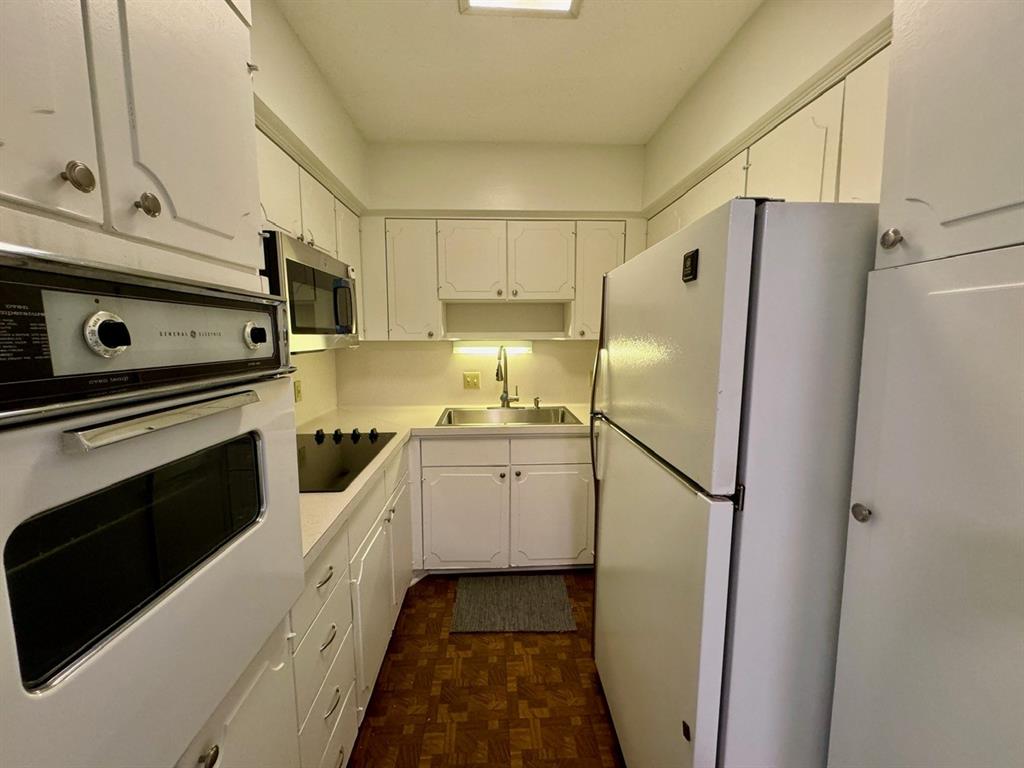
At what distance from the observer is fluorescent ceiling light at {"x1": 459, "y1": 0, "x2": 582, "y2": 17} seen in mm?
1436

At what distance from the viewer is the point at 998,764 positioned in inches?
21.8

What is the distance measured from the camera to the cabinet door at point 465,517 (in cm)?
230

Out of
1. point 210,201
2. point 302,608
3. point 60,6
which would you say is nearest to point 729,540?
point 302,608

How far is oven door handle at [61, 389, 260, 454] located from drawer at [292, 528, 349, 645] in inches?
20.5

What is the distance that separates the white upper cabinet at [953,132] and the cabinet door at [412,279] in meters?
2.16

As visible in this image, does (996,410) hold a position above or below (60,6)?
below

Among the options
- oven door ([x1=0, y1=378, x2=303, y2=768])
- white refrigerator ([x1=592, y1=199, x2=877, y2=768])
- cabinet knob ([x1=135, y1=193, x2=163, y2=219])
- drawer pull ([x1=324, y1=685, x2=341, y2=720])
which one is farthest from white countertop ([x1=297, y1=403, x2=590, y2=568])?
white refrigerator ([x1=592, y1=199, x2=877, y2=768])

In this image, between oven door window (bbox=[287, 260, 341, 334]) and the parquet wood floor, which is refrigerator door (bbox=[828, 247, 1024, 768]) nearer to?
the parquet wood floor

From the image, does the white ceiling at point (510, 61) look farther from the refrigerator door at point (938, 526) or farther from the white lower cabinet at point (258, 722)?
the white lower cabinet at point (258, 722)

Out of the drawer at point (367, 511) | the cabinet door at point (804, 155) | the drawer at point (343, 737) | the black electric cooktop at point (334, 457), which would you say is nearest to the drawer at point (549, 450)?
the black electric cooktop at point (334, 457)

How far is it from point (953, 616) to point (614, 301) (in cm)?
103

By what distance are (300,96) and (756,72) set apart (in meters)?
1.67

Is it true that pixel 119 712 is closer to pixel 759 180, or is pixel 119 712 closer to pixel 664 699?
pixel 664 699

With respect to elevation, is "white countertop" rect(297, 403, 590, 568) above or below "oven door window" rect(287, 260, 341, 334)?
below
